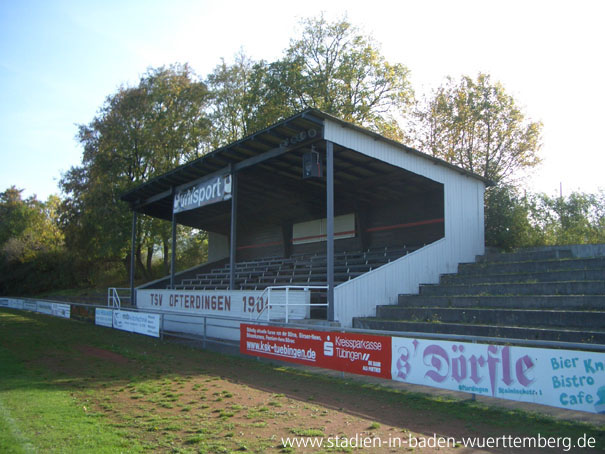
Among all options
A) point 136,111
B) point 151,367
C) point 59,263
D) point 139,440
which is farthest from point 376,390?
point 59,263

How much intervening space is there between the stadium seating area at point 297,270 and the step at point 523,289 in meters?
2.79

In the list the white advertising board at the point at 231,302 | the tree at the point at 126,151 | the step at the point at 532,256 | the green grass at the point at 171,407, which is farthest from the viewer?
the tree at the point at 126,151

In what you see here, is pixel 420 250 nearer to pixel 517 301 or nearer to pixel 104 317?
pixel 517 301

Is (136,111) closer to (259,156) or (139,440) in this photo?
(259,156)

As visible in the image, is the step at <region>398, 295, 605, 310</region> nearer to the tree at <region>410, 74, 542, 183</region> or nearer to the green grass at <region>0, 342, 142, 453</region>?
the green grass at <region>0, 342, 142, 453</region>

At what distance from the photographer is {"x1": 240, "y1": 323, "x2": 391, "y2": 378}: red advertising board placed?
318 inches

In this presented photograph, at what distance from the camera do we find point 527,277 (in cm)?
1305

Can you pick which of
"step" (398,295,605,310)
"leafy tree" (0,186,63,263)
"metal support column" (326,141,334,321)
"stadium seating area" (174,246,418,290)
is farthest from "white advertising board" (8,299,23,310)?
"step" (398,295,605,310)

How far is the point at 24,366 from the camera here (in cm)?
1010

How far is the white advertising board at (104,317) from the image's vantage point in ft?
60.4

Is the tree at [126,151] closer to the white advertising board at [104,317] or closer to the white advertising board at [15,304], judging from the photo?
the white advertising board at [15,304]

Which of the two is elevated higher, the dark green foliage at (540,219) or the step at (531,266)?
the dark green foliage at (540,219)

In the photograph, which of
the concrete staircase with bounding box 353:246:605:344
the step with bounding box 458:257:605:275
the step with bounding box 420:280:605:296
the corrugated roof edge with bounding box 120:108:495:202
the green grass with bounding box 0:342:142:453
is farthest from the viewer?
the step with bounding box 458:257:605:275

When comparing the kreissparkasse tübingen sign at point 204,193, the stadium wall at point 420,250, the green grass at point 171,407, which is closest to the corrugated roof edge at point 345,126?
the stadium wall at point 420,250
